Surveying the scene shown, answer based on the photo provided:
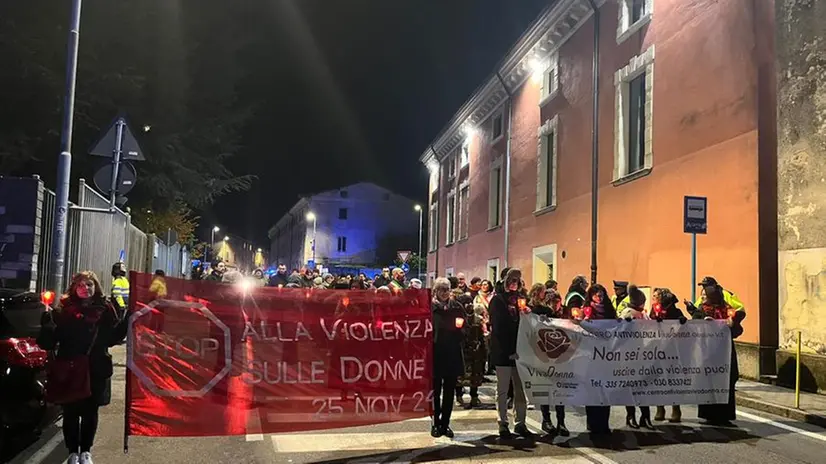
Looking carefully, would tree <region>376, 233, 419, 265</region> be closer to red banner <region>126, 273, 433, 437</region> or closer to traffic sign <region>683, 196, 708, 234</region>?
traffic sign <region>683, 196, 708, 234</region>

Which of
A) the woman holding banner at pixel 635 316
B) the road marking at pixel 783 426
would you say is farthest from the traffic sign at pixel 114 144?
the road marking at pixel 783 426

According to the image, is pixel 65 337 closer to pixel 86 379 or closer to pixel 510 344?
pixel 86 379

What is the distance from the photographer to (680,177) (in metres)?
14.8

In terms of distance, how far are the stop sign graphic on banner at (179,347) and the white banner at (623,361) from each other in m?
3.32

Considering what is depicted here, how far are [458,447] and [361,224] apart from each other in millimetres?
Answer: 75473

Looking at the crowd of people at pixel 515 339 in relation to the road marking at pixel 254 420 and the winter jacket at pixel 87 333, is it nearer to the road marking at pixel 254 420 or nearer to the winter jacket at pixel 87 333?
the road marking at pixel 254 420

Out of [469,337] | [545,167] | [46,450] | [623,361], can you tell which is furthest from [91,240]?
[545,167]

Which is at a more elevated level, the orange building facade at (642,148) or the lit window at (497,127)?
the lit window at (497,127)

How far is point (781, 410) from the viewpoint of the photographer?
30.3ft

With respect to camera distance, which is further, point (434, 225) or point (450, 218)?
point (434, 225)

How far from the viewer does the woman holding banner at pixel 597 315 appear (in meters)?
7.84

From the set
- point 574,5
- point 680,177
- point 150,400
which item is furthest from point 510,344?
point 574,5

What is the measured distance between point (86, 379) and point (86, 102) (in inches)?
459

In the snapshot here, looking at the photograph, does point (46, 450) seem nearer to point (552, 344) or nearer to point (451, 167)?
point (552, 344)
